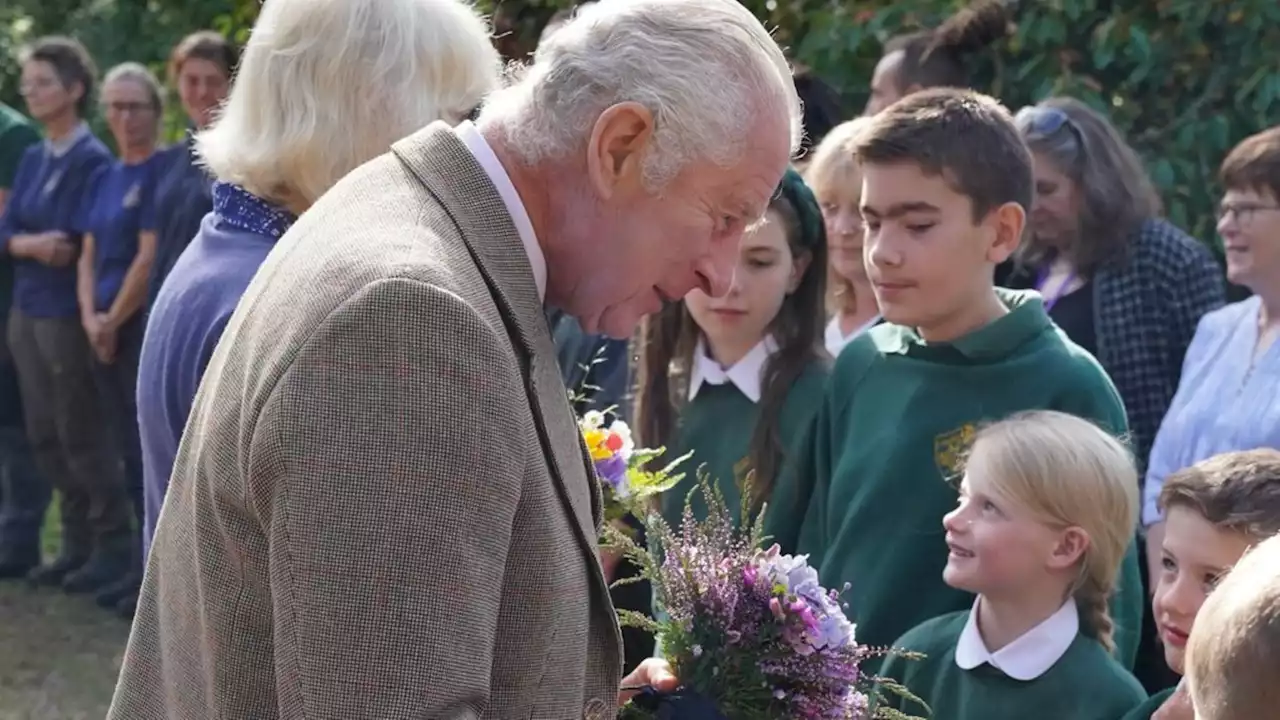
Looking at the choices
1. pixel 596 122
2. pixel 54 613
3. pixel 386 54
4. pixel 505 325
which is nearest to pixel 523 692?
pixel 505 325

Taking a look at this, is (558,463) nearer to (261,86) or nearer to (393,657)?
(393,657)

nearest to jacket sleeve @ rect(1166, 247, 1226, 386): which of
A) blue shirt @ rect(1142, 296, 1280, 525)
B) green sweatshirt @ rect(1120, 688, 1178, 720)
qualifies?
blue shirt @ rect(1142, 296, 1280, 525)

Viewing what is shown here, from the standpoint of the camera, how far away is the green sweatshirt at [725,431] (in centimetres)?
408

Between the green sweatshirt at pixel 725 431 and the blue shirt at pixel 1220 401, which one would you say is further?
the blue shirt at pixel 1220 401

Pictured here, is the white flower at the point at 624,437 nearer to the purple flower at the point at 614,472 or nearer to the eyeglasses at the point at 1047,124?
the purple flower at the point at 614,472

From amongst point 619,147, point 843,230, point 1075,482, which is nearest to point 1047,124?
point 843,230

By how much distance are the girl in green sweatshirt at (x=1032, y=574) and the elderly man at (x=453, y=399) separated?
57.5 inches

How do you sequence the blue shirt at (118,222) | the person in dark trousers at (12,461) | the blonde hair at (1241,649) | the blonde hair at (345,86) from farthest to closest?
the person in dark trousers at (12,461)
the blue shirt at (118,222)
the blonde hair at (345,86)
the blonde hair at (1241,649)

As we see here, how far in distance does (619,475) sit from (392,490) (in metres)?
1.22

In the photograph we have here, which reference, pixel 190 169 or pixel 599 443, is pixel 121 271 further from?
pixel 599 443

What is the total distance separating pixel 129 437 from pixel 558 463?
22.8ft

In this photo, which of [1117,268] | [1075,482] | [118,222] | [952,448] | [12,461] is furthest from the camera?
[12,461]

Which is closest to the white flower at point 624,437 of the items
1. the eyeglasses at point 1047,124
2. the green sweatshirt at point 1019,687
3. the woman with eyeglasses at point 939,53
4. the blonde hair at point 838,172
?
the green sweatshirt at point 1019,687

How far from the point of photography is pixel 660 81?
183cm
